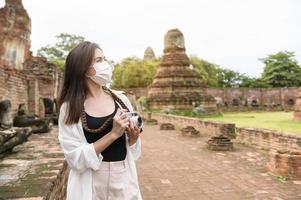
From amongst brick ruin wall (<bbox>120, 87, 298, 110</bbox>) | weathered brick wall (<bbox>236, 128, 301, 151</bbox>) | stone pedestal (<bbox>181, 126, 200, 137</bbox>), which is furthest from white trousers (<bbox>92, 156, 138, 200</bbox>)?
brick ruin wall (<bbox>120, 87, 298, 110</bbox>)

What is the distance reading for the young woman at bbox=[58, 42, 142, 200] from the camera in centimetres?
205

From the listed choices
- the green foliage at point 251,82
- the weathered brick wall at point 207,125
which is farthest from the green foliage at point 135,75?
the weathered brick wall at point 207,125

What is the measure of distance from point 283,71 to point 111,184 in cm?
4340

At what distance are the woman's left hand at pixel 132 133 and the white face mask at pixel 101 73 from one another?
0.33 metres

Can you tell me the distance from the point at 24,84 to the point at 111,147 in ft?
22.3

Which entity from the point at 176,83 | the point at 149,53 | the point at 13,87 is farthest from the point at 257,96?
the point at 13,87

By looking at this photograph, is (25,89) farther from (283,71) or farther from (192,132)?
(283,71)

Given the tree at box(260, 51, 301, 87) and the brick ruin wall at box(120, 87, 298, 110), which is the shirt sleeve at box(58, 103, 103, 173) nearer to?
the brick ruin wall at box(120, 87, 298, 110)

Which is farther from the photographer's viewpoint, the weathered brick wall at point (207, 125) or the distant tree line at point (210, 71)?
the distant tree line at point (210, 71)

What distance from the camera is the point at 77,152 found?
2037mm

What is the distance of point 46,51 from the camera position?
48062 mm

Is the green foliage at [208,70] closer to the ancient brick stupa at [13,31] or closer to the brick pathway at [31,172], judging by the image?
the ancient brick stupa at [13,31]

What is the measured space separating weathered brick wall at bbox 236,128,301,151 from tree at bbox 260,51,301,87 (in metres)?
34.2

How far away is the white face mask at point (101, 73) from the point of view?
2.22 meters
